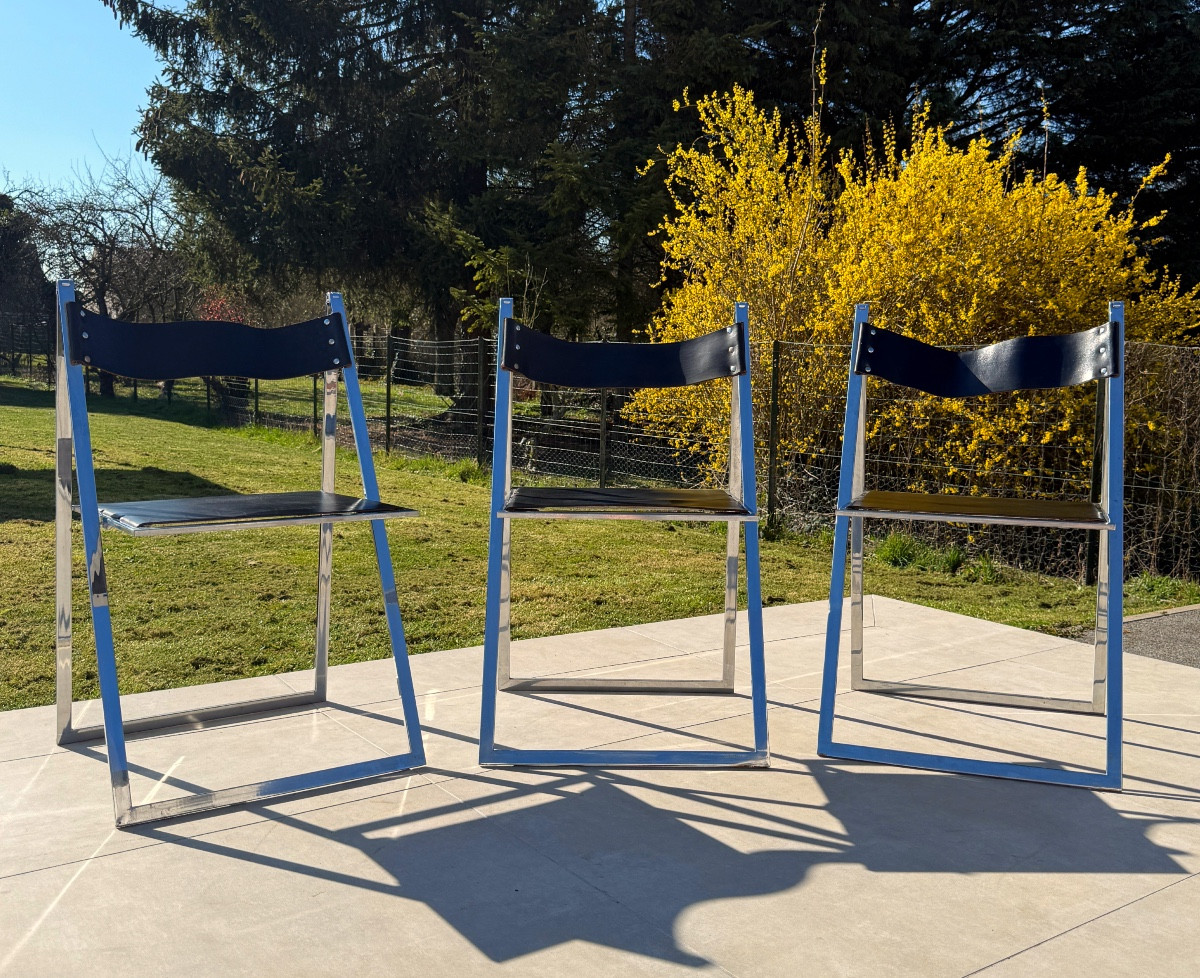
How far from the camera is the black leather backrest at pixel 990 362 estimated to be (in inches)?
105

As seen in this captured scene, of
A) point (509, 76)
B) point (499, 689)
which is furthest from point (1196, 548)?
point (509, 76)

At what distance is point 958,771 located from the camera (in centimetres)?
257

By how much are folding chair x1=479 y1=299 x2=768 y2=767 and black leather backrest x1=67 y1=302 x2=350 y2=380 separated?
0.45m

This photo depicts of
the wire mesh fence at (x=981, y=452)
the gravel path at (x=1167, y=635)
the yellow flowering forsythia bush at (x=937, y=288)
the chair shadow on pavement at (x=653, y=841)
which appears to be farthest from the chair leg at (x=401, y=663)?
the yellow flowering forsythia bush at (x=937, y=288)

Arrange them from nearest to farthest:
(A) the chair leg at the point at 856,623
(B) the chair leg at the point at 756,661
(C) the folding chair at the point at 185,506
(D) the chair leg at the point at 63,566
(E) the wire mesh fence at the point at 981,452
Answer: (C) the folding chair at the point at 185,506 < (D) the chair leg at the point at 63,566 < (B) the chair leg at the point at 756,661 < (A) the chair leg at the point at 856,623 < (E) the wire mesh fence at the point at 981,452

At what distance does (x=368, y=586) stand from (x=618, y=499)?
2.58 m

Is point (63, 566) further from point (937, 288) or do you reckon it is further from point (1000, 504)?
point (937, 288)

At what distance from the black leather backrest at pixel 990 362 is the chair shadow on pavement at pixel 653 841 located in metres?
1.03

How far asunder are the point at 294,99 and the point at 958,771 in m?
14.8

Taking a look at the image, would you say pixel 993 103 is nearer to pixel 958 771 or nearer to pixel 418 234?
pixel 418 234

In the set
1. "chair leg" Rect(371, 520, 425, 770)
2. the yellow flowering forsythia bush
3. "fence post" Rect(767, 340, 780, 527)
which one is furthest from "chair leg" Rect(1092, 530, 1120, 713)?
"fence post" Rect(767, 340, 780, 527)

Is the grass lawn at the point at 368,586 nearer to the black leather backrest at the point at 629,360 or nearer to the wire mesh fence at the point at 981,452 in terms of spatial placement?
the wire mesh fence at the point at 981,452

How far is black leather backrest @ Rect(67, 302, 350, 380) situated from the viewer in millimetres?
2324

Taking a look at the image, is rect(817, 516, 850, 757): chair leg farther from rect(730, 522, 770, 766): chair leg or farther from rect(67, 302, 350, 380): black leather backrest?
rect(67, 302, 350, 380): black leather backrest
